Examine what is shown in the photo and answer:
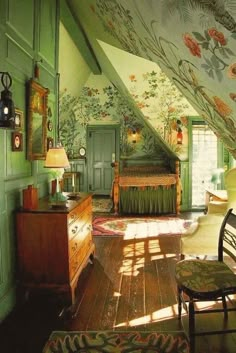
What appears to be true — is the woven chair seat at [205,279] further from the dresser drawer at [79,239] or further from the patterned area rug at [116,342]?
the dresser drawer at [79,239]

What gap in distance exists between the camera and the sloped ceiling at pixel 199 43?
4.25 feet

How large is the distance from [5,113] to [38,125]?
37.7 inches

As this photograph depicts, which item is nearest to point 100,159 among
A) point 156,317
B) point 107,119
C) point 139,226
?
point 107,119

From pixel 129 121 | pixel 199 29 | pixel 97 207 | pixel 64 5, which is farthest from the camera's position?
pixel 129 121

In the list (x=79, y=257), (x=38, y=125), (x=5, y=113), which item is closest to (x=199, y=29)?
(x=5, y=113)

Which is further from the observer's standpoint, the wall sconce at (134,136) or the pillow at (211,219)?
the wall sconce at (134,136)

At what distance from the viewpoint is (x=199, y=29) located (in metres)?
1.43

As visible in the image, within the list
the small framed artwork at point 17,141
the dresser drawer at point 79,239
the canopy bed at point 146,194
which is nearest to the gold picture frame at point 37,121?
the small framed artwork at point 17,141

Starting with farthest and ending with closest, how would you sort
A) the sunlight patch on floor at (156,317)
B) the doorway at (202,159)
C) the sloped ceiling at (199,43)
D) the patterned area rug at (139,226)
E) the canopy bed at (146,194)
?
1. the doorway at (202,159)
2. the canopy bed at (146,194)
3. the patterned area rug at (139,226)
4. the sunlight patch on floor at (156,317)
5. the sloped ceiling at (199,43)

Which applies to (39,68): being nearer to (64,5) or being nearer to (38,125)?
(38,125)

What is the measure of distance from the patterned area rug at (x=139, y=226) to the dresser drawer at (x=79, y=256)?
1455 millimetres

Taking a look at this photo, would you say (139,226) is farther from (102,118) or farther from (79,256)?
(102,118)

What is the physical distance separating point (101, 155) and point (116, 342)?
7048mm

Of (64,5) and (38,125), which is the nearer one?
(38,125)
